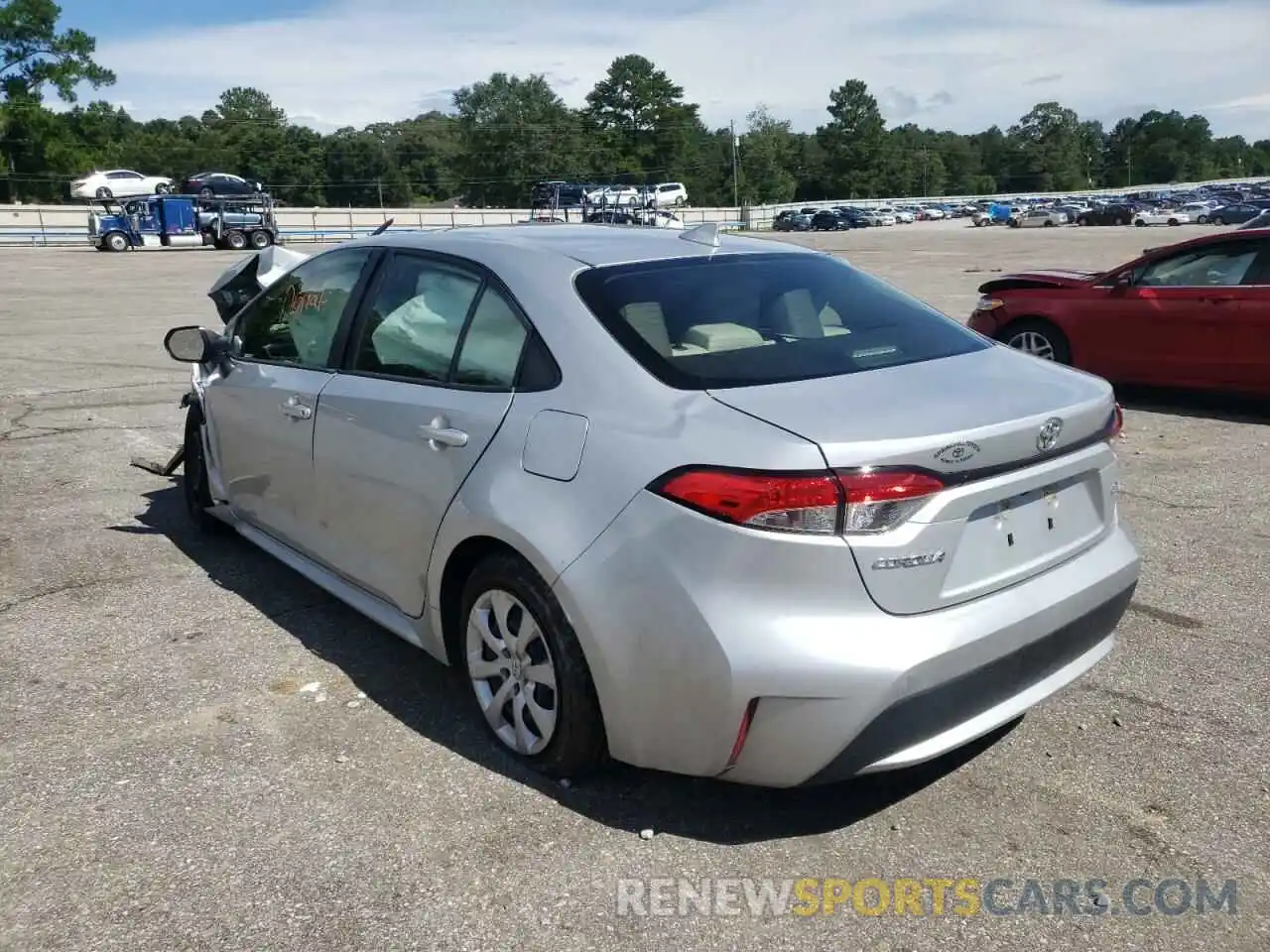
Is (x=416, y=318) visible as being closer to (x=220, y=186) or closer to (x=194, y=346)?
(x=194, y=346)

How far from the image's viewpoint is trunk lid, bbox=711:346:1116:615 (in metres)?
2.67

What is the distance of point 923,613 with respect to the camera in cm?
273

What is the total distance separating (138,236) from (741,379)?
44.4 meters

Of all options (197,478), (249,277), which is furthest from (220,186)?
(197,478)

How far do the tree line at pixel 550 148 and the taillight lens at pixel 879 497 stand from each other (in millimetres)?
80474

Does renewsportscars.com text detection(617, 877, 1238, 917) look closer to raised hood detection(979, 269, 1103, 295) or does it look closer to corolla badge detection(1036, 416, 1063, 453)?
corolla badge detection(1036, 416, 1063, 453)

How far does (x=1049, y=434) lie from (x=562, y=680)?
4.85 feet

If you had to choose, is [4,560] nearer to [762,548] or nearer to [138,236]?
[762,548]

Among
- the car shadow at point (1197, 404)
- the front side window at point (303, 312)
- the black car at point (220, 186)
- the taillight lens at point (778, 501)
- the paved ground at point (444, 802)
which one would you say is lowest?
the paved ground at point (444, 802)

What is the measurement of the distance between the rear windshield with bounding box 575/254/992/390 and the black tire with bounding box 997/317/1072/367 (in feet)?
19.7

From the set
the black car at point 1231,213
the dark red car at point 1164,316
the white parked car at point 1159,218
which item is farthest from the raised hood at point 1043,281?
the black car at point 1231,213

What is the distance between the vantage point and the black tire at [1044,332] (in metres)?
9.38

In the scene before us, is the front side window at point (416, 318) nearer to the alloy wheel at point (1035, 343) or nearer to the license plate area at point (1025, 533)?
the license plate area at point (1025, 533)

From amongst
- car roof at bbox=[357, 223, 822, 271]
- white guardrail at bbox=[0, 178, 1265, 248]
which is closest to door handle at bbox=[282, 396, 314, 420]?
car roof at bbox=[357, 223, 822, 271]
